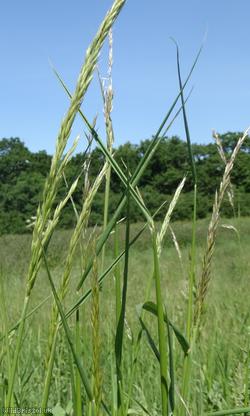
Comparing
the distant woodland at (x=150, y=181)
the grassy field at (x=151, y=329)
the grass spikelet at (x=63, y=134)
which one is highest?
the distant woodland at (x=150, y=181)

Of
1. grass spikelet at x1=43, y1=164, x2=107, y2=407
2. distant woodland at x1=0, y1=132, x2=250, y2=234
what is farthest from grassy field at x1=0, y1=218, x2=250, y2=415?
distant woodland at x1=0, y1=132, x2=250, y2=234

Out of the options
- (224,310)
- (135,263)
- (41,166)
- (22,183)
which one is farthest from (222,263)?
(41,166)

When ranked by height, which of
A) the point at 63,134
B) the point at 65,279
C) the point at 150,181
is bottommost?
the point at 65,279

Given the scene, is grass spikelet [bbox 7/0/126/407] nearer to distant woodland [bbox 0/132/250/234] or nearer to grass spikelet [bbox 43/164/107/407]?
grass spikelet [bbox 43/164/107/407]

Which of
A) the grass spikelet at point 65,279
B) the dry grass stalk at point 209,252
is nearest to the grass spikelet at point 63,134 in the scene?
the grass spikelet at point 65,279

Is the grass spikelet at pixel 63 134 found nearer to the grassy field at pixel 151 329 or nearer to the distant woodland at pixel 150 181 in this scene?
the grassy field at pixel 151 329

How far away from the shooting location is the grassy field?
1231 mm

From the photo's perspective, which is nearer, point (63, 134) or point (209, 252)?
point (63, 134)

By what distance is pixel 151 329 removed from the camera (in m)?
2.91

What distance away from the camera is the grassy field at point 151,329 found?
1231 mm

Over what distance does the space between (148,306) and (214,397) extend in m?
0.77

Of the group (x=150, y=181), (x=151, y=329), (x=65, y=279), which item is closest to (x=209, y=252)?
(x=65, y=279)

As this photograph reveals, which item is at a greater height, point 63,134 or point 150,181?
point 150,181

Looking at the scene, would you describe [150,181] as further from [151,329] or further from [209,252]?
[209,252]
